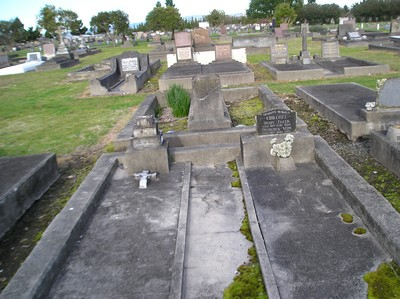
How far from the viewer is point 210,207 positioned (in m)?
5.23

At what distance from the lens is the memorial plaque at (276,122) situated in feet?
20.6

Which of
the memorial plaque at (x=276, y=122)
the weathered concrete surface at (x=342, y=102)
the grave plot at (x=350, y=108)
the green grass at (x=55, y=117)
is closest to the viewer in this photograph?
the memorial plaque at (x=276, y=122)

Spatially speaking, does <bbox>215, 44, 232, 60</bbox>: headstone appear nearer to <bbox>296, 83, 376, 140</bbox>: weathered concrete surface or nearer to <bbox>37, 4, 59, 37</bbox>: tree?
<bbox>296, 83, 376, 140</bbox>: weathered concrete surface

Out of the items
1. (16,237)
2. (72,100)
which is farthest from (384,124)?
(72,100)

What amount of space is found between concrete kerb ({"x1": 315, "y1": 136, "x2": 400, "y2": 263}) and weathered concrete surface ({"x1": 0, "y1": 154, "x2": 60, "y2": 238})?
478 centimetres

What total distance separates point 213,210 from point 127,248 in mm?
1358

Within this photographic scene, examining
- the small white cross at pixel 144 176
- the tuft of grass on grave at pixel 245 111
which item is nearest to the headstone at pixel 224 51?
the tuft of grass on grave at pixel 245 111

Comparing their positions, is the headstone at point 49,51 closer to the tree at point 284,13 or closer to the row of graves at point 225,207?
the row of graves at point 225,207

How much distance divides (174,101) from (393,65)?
11455mm

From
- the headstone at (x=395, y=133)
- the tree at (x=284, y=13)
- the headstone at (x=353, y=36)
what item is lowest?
the headstone at (x=395, y=133)

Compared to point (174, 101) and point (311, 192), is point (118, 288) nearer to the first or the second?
point (311, 192)

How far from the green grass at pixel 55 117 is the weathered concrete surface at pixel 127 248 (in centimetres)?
371

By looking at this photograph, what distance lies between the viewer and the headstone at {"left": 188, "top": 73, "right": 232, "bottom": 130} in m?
7.96

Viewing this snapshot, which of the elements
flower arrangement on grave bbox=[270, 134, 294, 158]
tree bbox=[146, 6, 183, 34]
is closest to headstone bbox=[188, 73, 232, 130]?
flower arrangement on grave bbox=[270, 134, 294, 158]
